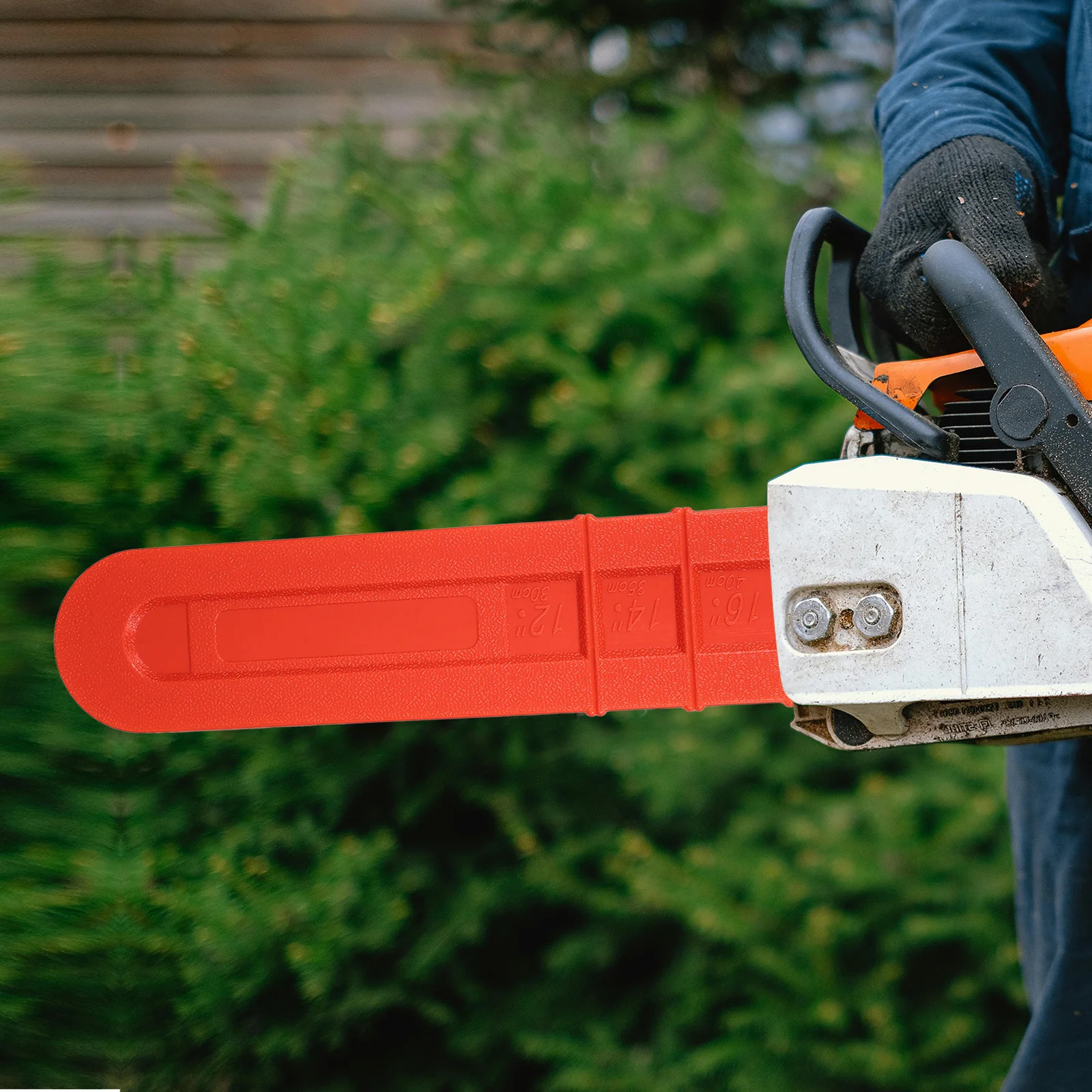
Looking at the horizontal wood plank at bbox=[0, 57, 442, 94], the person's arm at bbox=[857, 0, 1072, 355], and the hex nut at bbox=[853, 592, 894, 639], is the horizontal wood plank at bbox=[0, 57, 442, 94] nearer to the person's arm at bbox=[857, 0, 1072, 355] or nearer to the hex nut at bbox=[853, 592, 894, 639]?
the person's arm at bbox=[857, 0, 1072, 355]

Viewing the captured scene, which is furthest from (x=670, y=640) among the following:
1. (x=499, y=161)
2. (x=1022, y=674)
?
(x=499, y=161)

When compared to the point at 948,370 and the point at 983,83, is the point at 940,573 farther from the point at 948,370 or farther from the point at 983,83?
the point at 983,83

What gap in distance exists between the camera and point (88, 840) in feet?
6.09

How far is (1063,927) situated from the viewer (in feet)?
4.71

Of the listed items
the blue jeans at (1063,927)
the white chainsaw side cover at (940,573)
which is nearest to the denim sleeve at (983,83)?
the white chainsaw side cover at (940,573)

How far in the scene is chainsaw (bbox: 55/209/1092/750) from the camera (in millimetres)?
996

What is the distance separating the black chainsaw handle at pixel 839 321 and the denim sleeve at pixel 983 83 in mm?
102

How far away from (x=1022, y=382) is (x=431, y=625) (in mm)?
684

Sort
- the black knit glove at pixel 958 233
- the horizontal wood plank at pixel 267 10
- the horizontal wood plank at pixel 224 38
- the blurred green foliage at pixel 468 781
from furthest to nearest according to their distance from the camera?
the horizontal wood plank at pixel 267 10 → the horizontal wood plank at pixel 224 38 → the blurred green foliage at pixel 468 781 → the black knit glove at pixel 958 233

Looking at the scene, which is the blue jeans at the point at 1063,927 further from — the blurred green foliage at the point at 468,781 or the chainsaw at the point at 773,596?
the blurred green foliage at the point at 468,781

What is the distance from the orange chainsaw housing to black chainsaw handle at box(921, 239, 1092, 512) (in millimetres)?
26

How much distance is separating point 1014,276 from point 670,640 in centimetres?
54

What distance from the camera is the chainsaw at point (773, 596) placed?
1.00 m

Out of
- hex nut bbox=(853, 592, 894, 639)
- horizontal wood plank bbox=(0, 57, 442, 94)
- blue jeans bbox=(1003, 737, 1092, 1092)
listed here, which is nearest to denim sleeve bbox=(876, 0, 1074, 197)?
hex nut bbox=(853, 592, 894, 639)
